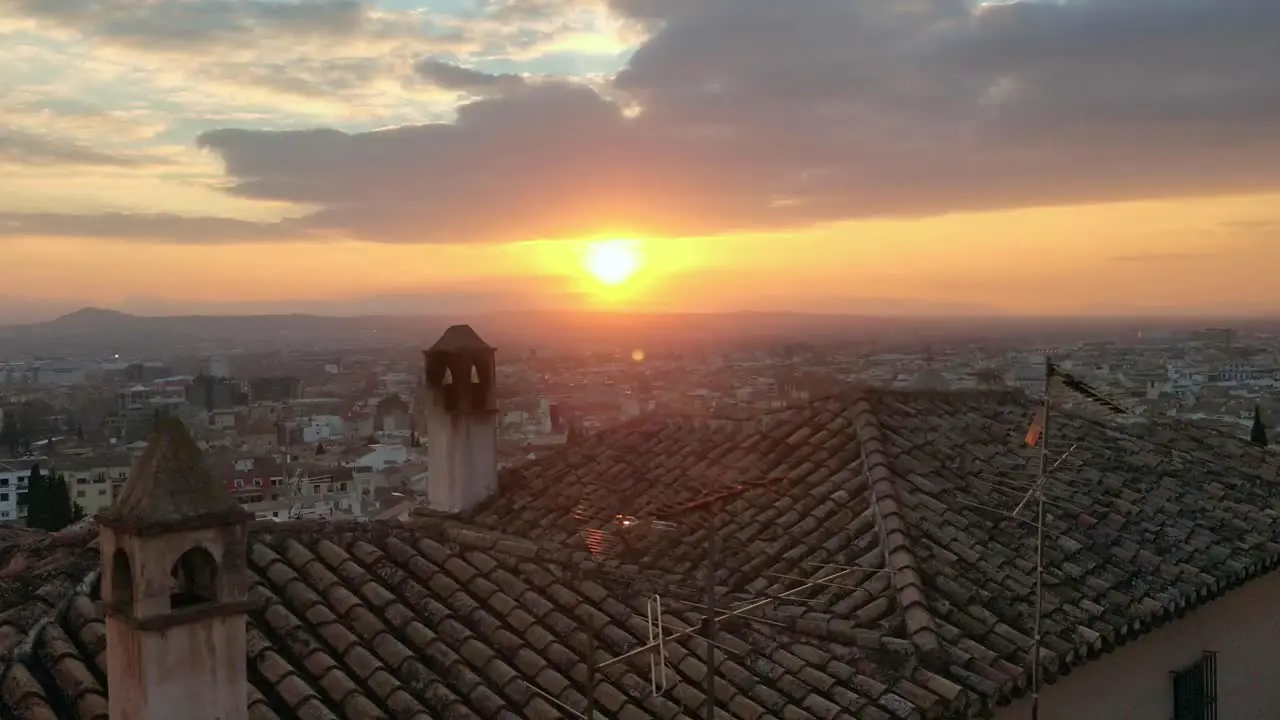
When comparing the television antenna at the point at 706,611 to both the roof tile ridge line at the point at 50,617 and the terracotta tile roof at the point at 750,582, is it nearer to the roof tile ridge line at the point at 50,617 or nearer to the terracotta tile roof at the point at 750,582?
the terracotta tile roof at the point at 750,582

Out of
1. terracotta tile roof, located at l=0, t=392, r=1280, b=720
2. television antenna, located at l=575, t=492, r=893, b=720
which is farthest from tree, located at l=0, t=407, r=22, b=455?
television antenna, located at l=575, t=492, r=893, b=720

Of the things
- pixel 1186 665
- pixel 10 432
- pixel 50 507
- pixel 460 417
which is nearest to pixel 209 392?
pixel 50 507

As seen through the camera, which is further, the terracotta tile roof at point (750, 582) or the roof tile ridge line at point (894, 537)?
the roof tile ridge line at point (894, 537)

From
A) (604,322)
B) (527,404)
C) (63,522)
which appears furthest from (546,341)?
(63,522)

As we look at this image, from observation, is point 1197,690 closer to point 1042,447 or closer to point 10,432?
point 1042,447

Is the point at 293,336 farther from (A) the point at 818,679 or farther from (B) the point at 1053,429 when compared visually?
(A) the point at 818,679

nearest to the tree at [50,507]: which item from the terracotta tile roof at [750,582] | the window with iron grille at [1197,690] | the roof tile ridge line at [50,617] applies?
the terracotta tile roof at [750,582]
